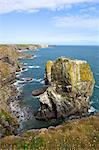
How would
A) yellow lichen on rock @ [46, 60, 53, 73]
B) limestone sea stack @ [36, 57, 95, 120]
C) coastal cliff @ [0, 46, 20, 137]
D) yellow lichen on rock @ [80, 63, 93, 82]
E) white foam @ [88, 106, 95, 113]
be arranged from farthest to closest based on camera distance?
yellow lichen on rock @ [46, 60, 53, 73] < yellow lichen on rock @ [80, 63, 93, 82] < white foam @ [88, 106, 95, 113] < limestone sea stack @ [36, 57, 95, 120] < coastal cliff @ [0, 46, 20, 137]

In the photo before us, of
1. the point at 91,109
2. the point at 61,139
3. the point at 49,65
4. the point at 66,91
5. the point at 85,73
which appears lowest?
the point at 91,109

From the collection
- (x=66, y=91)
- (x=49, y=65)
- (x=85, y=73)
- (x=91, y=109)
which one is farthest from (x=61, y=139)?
(x=49, y=65)

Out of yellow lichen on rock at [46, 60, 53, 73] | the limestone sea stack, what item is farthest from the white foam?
yellow lichen on rock at [46, 60, 53, 73]

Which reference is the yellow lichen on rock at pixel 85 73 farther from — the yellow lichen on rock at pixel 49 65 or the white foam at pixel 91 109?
the yellow lichen on rock at pixel 49 65

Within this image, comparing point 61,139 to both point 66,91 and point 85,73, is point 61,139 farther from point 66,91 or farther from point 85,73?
point 85,73

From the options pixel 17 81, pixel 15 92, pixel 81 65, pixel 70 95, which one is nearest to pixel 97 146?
pixel 70 95

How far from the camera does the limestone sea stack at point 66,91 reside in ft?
205

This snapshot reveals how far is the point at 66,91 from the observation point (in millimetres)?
64750

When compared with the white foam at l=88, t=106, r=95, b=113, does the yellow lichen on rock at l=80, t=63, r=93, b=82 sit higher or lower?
higher

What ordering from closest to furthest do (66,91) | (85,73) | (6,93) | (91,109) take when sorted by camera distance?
(66,91) < (91,109) < (85,73) < (6,93)

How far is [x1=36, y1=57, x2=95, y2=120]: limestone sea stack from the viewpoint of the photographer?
62562 mm

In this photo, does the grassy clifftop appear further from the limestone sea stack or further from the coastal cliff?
the limestone sea stack

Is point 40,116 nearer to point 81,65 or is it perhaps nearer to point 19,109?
point 19,109

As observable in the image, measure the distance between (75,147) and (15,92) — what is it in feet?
199
